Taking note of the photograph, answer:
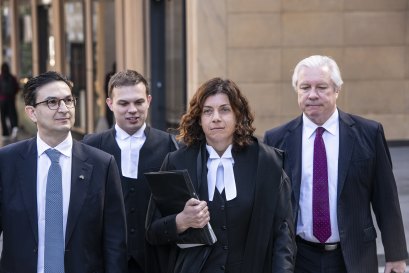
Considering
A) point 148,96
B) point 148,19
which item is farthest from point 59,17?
point 148,96

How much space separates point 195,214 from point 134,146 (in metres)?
1.50

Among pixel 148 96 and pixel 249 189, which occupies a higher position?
pixel 148 96

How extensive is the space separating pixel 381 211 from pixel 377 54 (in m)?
12.4

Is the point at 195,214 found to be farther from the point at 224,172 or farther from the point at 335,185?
the point at 335,185

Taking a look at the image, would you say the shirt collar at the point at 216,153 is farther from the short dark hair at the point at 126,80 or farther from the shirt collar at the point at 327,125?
the short dark hair at the point at 126,80

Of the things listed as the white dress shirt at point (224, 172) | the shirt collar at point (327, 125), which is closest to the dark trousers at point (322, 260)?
the shirt collar at point (327, 125)

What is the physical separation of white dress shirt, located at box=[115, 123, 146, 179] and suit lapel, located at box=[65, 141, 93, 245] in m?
1.03

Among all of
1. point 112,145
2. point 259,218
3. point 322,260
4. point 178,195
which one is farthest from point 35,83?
point 322,260

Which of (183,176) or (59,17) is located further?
(59,17)

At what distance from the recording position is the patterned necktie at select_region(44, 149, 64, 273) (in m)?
4.55

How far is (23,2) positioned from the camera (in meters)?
33.8

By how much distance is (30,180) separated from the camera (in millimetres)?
4641

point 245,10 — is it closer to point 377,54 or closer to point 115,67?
point 377,54

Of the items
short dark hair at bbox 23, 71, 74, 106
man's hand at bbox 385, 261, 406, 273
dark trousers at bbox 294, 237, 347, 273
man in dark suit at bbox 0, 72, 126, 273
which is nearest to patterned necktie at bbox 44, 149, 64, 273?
man in dark suit at bbox 0, 72, 126, 273
